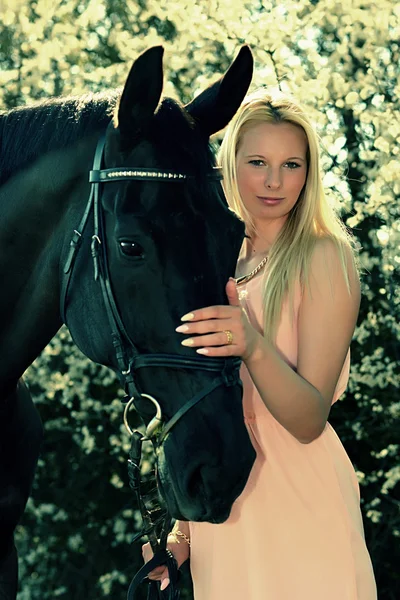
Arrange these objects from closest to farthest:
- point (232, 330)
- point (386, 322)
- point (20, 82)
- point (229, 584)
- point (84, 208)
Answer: point (232, 330), point (84, 208), point (229, 584), point (386, 322), point (20, 82)

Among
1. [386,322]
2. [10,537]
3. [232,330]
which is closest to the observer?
[232,330]

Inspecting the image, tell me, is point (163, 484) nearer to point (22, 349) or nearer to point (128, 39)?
point (22, 349)

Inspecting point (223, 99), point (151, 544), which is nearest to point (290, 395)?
point (151, 544)

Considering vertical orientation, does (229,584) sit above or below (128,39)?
below

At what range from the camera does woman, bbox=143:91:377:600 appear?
251 cm

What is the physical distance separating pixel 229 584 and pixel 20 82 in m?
4.35

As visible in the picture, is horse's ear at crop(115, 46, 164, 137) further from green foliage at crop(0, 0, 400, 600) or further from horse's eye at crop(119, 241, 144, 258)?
green foliage at crop(0, 0, 400, 600)

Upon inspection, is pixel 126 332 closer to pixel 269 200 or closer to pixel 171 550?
pixel 269 200

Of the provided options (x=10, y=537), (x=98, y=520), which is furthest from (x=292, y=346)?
(x=98, y=520)

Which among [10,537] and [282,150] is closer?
[282,150]

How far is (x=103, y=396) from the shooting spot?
18.9 feet

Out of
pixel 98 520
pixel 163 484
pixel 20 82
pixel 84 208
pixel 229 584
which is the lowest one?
pixel 98 520

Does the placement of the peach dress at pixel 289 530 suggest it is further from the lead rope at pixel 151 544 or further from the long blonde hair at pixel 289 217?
the lead rope at pixel 151 544

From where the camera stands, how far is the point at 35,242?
2570 millimetres
